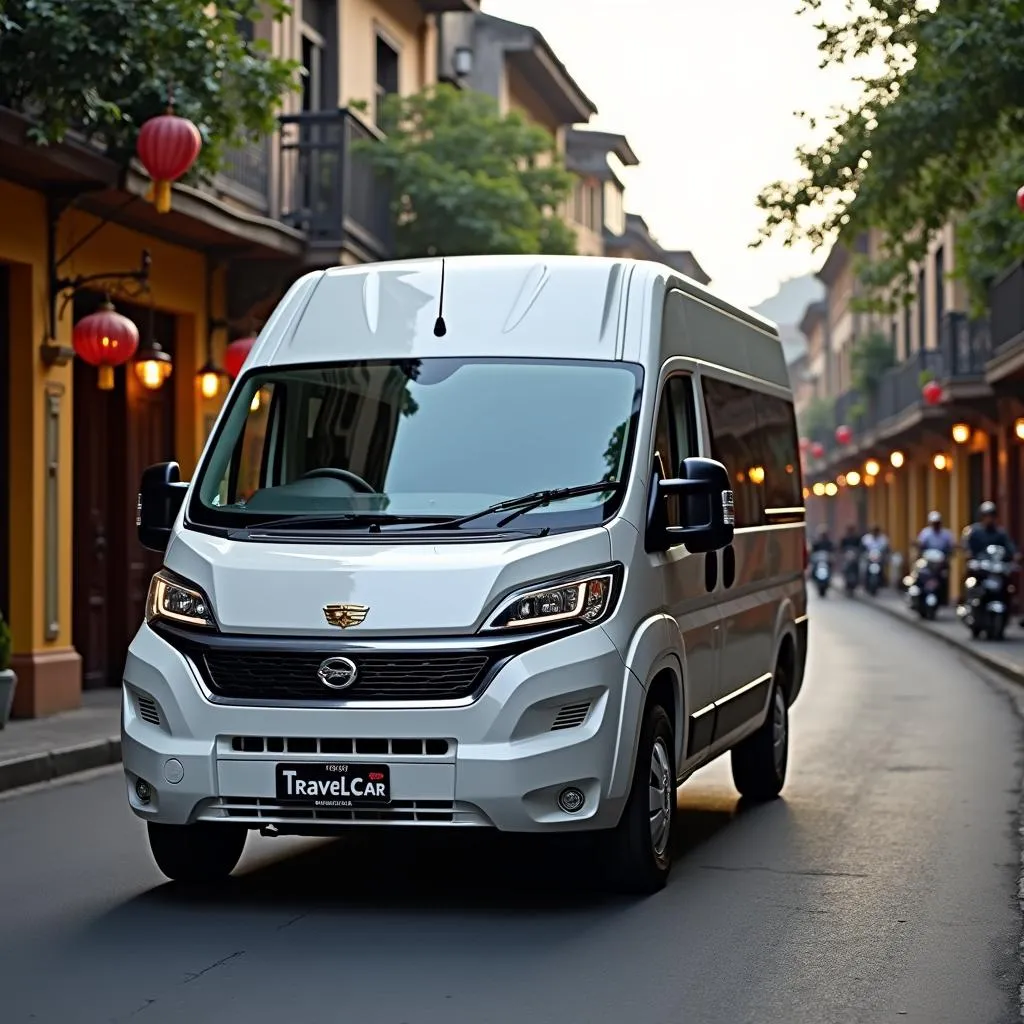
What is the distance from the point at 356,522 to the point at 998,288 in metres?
26.6

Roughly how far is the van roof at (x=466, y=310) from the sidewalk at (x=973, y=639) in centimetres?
1381

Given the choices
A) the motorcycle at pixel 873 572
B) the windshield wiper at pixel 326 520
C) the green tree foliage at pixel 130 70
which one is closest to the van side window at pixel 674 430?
the windshield wiper at pixel 326 520

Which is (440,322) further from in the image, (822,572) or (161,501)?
(822,572)

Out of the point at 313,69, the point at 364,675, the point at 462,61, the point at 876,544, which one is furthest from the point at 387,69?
the point at 876,544

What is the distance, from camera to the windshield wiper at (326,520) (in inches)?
308

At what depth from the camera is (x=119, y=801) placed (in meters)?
11.4

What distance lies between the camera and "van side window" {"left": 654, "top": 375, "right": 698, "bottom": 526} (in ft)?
27.4

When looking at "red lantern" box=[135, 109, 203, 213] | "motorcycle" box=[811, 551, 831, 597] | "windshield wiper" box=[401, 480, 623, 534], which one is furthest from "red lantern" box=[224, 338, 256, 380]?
"motorcycle" box=[811, 551, 831, 597]

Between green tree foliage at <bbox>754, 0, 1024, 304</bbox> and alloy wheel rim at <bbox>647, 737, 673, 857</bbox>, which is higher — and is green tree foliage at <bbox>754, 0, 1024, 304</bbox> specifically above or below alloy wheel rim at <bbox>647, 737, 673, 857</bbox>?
above

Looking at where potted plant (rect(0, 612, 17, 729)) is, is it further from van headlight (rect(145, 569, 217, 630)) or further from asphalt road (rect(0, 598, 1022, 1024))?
van headlight (rect(145, 569, 217, 630))

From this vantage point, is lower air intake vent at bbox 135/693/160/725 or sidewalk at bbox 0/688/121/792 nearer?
lower air intake vent at bbox 135/693/160/725

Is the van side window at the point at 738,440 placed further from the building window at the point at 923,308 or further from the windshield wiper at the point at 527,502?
the building window at the point at 923,308

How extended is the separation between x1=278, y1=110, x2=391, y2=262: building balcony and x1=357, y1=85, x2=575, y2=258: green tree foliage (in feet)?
5.48

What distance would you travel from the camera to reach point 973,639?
29.3m
